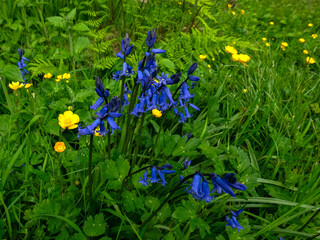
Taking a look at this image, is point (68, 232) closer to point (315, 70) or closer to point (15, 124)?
point (15, 124)

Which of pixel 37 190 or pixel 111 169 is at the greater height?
pixel 111 169

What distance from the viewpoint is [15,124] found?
191 cm

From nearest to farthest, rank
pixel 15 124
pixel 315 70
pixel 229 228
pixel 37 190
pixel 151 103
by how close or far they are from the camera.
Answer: pixel 151 103
pixel 229 228
pixel 37 190
pixel 15 124
pixel 315 70

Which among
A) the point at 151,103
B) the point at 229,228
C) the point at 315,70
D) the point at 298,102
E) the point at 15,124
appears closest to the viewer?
the point at 151,103

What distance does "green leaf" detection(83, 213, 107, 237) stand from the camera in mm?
1204

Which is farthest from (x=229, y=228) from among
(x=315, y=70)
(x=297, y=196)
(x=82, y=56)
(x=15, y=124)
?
(x=315, y=70)

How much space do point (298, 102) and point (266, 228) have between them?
64.1 inches

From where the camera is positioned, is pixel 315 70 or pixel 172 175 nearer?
pixel 172 175

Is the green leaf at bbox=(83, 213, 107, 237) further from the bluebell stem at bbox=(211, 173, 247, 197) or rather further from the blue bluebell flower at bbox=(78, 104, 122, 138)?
the bluebell stem at bbox=(211, 173, 247, 197)

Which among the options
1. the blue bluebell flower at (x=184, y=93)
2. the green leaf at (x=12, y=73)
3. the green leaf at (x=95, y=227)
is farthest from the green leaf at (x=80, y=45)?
the green leaf at (x=95, y=227)

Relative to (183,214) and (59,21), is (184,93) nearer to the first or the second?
(183,214)

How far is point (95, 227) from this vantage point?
122 cm

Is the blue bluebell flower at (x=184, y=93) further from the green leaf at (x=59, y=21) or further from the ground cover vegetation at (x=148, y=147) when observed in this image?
the green leaf at (x=59, y=21)

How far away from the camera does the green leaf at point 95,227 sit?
120 centimetres
